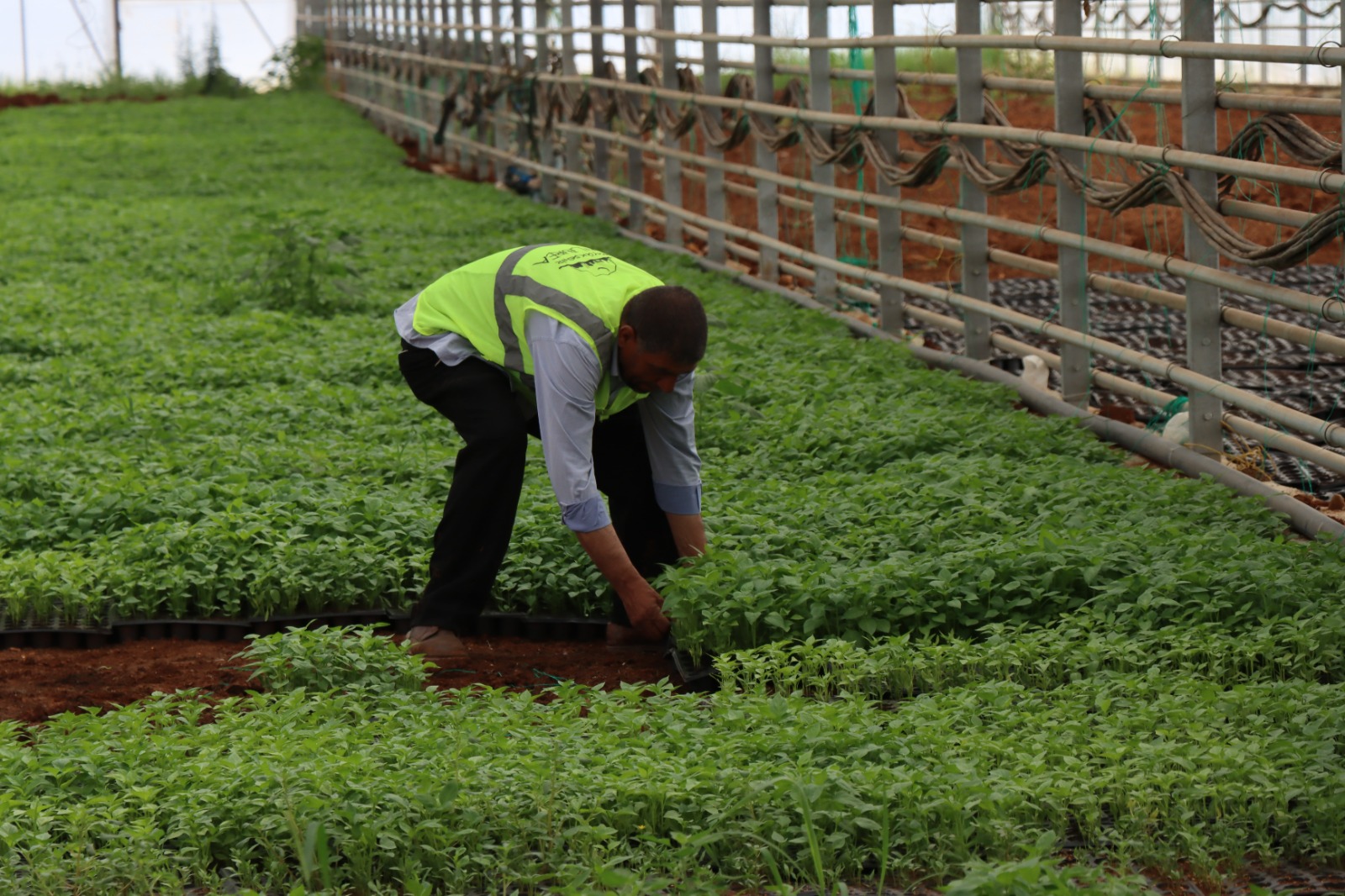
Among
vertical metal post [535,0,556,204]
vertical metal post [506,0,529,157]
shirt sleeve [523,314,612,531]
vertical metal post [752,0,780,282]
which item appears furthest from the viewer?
vertical metal post [506,0,529,157]

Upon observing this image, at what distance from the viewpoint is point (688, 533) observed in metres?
4.80

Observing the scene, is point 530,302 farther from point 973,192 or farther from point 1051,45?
point 973,192

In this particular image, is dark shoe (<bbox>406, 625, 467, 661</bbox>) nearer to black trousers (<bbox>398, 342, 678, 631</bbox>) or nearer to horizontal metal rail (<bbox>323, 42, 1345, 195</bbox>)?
black trousers (<bbox>398, 342, 678, 631</bbox>)

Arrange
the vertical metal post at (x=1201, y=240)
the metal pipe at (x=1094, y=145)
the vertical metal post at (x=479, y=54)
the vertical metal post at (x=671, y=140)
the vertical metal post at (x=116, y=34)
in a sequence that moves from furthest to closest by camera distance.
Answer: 1. the vertical metal post at (x=116, y=34)
2. the vertical metal post at (x=479, y=54)
3. the vertical metal post at (x=671, y=140)
4. the vertical metal post at (x=1201, y=240)
5. the metal pipe at (x=1094, y=145)

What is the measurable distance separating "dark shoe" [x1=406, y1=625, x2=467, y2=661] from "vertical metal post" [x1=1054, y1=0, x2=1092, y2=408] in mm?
3408

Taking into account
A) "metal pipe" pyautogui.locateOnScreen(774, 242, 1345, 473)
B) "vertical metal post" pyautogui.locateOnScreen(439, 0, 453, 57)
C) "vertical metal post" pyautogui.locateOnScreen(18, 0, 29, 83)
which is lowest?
"metal pipe" pyautogui.locateOnScreen(774, 242, 1345, 473)

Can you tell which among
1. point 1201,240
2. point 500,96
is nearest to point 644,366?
point 1201,240

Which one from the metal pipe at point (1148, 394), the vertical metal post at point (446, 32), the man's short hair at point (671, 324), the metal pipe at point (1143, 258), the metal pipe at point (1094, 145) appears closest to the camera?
the man's short hair at point (671, 324)

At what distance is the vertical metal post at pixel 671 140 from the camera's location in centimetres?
1179

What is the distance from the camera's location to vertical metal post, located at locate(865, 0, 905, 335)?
8383mm

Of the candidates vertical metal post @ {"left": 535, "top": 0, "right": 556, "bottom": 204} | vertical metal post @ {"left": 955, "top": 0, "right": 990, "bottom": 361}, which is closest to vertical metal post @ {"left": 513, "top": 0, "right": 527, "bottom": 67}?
vertical metal post @ {"left": 535, "top": 0, "right": 556, "bottom": 204}

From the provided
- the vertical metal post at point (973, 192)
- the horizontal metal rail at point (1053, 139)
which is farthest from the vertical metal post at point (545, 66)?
the vertical metal post at point (973, 192)

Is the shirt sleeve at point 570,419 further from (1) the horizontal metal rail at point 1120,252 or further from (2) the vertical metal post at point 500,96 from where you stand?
(2) the vertical metal post at point 500,96

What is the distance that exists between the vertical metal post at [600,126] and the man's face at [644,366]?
9.82 meters
